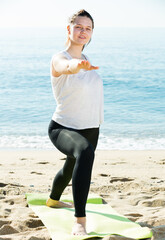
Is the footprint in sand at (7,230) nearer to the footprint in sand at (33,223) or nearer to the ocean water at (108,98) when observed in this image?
the footprint in sand at (33,223)

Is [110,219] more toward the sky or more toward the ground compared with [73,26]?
more toward the ground

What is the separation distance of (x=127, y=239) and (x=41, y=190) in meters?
1.95

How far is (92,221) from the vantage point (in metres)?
3.52

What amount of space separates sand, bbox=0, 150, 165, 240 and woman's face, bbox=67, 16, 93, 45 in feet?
5.29

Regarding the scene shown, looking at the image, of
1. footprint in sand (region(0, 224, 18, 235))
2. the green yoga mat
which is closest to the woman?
the green yoga mat

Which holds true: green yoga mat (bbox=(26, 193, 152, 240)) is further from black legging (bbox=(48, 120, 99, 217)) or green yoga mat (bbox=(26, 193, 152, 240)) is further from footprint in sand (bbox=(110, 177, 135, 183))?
footprint in sand (bbox=(110, 177, 135, 183))

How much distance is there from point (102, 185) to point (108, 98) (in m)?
11.5

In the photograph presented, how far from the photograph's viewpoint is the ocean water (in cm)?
933

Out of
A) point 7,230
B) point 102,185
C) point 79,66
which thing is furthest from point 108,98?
point 79,66

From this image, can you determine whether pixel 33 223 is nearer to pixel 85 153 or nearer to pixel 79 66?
pixel 85 153

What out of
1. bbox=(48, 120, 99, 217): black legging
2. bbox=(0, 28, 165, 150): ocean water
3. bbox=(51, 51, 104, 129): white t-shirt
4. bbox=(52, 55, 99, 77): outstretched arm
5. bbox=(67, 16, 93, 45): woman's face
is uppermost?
bbox=(67, 16, 93, 45): woman's face

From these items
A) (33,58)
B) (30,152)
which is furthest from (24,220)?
(33,58)

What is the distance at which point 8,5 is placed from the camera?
67.3 metres

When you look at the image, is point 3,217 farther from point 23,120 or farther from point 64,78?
point 23,120
